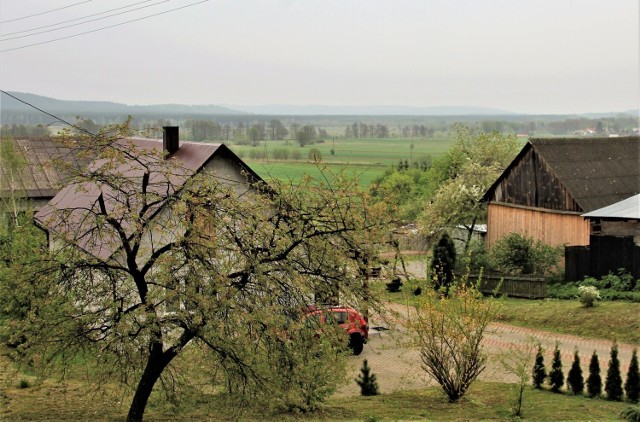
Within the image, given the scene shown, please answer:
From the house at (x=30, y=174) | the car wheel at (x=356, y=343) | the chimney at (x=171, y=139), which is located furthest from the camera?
the house at (x=30, y=174)

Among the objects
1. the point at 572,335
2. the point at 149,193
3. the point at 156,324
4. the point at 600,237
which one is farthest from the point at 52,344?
the point at 600,237

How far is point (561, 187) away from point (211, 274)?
78.4ft

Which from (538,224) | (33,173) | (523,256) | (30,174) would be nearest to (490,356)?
(523,256)

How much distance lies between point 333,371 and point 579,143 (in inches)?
962

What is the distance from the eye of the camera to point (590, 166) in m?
35.2

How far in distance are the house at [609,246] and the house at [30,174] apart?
2098cm

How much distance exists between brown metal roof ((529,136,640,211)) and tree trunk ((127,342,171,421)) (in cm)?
2288

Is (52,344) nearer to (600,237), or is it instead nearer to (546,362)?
(546,362)

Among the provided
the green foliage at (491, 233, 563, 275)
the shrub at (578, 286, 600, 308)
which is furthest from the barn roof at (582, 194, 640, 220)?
the shrub at (578, 286, 600, 308)

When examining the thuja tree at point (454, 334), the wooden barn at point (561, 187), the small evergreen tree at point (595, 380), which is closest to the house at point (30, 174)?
the wooden barn at point (561, 187)

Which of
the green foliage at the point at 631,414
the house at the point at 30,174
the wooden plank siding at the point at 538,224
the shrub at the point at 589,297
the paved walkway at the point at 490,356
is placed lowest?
the paved walkway at the point at 490,356

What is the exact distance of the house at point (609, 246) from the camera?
29.9 metres

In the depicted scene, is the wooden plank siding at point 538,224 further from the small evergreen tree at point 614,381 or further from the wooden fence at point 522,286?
the small evergreen tree at point 614,381

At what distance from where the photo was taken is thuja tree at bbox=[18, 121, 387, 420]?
Result: 1327cm
